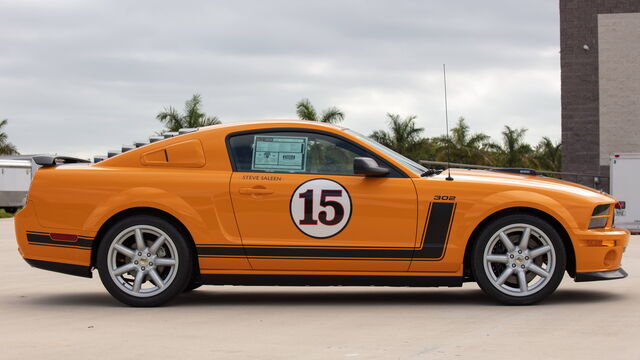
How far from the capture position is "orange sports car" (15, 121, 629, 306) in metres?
8.56

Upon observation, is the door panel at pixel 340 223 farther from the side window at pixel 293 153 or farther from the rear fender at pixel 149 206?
the rear fender at pixel 149 206

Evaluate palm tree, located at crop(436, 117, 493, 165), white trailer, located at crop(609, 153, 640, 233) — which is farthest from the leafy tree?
white trailer, located at crop(609, 153, 640, 233)

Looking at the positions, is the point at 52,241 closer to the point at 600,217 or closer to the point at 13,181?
the point at 600,217

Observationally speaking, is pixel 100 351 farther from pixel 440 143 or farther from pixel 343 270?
pixel 440 143

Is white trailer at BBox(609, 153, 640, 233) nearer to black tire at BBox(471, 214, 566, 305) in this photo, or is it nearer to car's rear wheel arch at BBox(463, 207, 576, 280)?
car's rear wheel arch at BBox(463, 207, 576, 280)

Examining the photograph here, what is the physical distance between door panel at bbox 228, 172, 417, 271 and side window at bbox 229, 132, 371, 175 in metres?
0.12

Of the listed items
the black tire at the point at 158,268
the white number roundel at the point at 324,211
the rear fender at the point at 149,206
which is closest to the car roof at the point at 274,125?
the white number roundel at the point at 324,211

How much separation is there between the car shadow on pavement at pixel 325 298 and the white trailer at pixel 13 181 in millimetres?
42947

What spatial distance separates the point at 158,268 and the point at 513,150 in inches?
1982

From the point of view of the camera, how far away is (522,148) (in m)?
57.8

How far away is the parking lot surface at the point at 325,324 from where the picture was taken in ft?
20.8

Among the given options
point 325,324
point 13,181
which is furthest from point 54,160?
point 13,181

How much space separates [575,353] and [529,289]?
94.0 inches

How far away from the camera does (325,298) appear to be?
9.39 metres
